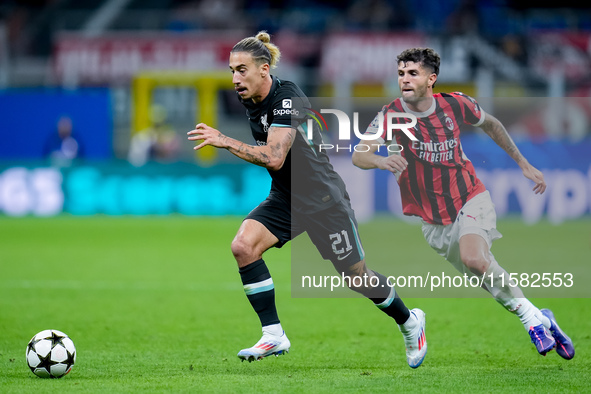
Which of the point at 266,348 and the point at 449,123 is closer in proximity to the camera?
the point at 266,348

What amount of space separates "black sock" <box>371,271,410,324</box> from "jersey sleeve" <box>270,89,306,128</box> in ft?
4.28

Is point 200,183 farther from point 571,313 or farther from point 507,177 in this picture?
point 571,313

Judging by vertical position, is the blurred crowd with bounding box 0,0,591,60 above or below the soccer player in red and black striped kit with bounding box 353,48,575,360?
above

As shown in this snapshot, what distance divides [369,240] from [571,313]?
7.30 feet

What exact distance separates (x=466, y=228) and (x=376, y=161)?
79 cm

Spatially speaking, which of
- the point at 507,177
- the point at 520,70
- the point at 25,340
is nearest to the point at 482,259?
the point at 25,340

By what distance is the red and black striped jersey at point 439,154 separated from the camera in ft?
21.2

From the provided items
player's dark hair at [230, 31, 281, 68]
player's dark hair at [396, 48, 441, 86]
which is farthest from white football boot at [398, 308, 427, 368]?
player's dark hair at [230, 31, 281, 68]

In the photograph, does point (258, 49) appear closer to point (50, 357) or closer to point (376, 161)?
point (376, 161)

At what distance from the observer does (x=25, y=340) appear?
7383 mm

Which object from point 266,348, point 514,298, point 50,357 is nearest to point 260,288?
point 266,348

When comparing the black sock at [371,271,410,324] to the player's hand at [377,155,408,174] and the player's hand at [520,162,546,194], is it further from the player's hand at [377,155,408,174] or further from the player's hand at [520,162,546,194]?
the player's hand at [520,162,546,194]

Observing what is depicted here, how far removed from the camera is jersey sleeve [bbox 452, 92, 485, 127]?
6.49 meters

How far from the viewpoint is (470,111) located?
6496mm
